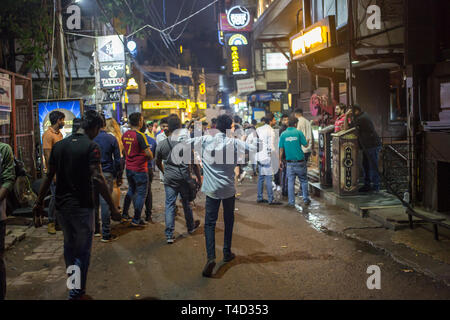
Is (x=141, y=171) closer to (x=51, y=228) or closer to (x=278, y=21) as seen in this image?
(x=51, y=228)

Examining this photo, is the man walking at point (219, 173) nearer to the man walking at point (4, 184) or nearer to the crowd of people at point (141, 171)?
the crowd of people at point (141, 171)

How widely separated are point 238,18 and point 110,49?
1258 centimetres

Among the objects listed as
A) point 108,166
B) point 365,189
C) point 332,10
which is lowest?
point 365,189

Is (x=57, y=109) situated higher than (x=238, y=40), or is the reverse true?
(x=238, y=40)

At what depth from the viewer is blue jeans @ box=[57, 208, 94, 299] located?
4281 mm

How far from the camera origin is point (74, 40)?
61.3 ft

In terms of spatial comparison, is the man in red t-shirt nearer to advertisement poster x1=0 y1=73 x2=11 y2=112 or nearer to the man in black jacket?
advertisement poster x1=0 y1=73 x2=11 y2=112

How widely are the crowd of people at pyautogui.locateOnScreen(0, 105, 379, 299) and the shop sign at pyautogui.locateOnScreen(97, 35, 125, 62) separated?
6243 millimetres

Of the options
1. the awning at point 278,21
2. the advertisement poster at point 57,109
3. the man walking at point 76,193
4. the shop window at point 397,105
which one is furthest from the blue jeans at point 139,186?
the awning at point 278,21

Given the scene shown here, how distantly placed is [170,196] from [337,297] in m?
3.43

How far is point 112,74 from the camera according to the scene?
15.4m

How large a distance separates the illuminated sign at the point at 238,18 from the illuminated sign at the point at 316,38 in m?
14.6

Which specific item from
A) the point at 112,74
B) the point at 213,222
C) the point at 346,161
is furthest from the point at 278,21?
the point at 213,222

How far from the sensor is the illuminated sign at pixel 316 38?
10398mm
